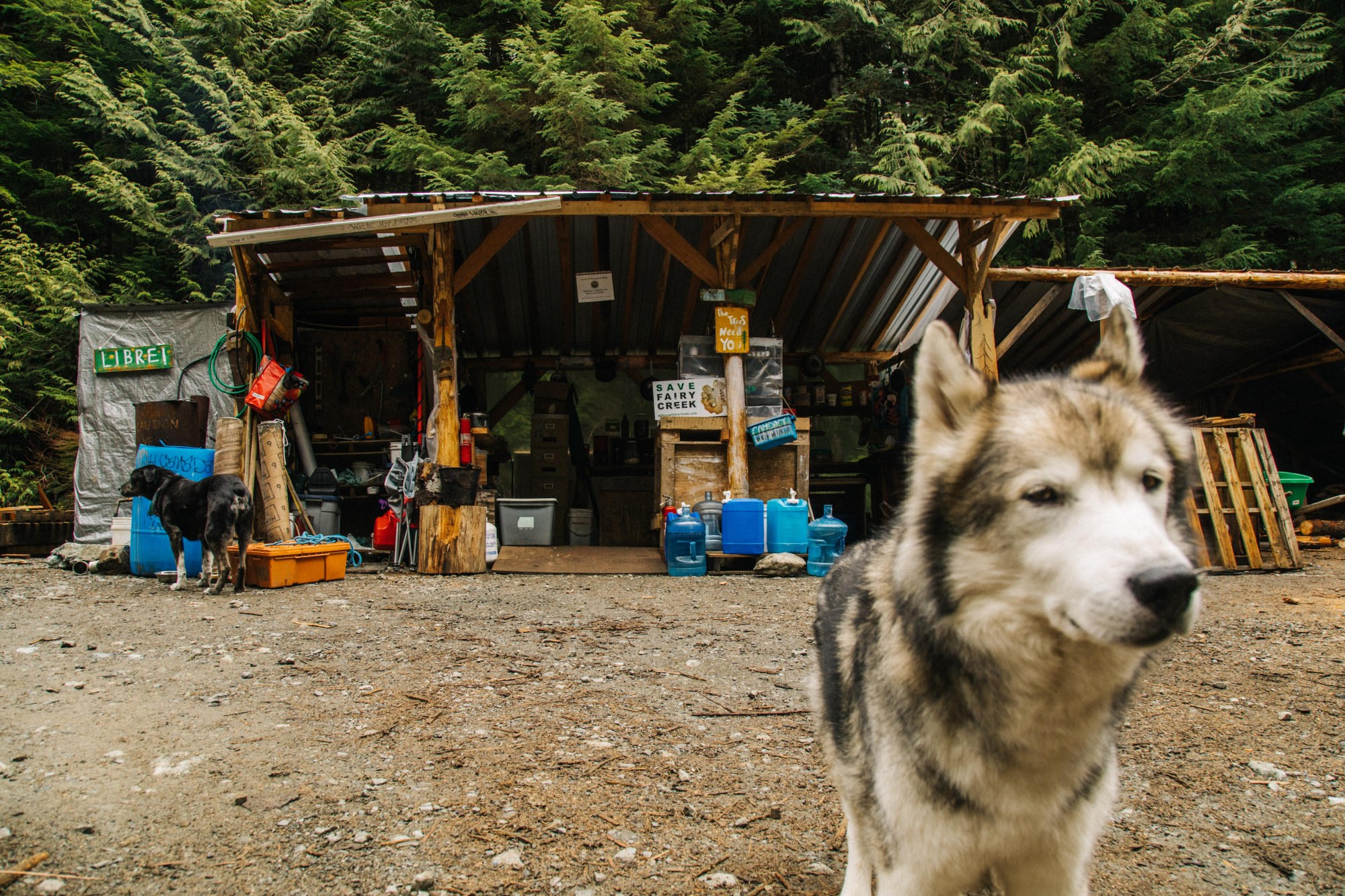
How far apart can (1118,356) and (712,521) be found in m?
5.81

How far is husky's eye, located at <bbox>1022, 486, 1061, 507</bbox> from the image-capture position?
1215 millimetres

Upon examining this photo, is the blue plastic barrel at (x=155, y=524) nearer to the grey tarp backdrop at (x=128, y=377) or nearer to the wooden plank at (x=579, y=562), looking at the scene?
the grey tarp backdrop at (x=128, y=377)

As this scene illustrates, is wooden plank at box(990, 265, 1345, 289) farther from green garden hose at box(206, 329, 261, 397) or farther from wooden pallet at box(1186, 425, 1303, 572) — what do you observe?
green garden hose at box(206, 329, 261, 397)

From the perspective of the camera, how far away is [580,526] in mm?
9977

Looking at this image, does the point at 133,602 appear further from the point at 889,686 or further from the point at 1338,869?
the point at 1338,869

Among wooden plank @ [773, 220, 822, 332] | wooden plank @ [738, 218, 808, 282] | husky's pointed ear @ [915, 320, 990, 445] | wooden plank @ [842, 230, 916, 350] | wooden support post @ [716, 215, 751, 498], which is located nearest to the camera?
husky's pointed ear @ [915, 320, 990, 445]

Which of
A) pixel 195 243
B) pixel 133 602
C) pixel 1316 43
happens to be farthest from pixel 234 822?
pixel 1316 43

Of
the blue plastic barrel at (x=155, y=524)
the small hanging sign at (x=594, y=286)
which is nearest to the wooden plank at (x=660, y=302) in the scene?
the small hanging sign at (x=594, y=286)

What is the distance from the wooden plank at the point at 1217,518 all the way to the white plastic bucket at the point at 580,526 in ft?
22.8

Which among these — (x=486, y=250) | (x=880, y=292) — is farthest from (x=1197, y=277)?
(x=486, y=250)

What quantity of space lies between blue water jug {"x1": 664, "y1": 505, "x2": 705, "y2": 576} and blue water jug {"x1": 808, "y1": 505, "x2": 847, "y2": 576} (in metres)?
1.05

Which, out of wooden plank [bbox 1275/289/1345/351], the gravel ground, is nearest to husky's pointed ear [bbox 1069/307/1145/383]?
the gravel ground

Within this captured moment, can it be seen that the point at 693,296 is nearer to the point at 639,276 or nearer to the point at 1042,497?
the point at 639,276

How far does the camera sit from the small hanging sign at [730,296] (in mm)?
7574
